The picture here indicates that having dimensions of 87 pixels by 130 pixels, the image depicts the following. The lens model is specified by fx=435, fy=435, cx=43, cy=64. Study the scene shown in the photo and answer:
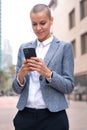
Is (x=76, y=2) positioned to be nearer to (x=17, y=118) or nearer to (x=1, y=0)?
(x=17, y=118)

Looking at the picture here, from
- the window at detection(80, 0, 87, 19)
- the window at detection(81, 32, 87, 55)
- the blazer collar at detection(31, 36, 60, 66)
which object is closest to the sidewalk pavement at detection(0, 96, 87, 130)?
the blazer collar at detection(31, 36, 60, 66)

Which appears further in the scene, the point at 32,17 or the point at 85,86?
the point at 85,86

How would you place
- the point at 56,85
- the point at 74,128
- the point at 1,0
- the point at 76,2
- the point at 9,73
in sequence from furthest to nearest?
the point at 1,0
the point at 9,73
the point at 76,2
the point at 74,128
the point at 56,85

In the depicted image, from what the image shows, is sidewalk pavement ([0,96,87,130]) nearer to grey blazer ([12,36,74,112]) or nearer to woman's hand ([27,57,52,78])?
grey blazer ([12,36,74,112])

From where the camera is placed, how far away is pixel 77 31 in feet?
159

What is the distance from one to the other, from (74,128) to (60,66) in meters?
8.57

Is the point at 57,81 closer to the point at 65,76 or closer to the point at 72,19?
the point at 65,76

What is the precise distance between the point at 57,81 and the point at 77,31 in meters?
46.0

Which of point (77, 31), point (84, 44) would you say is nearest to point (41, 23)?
point (84, 44)

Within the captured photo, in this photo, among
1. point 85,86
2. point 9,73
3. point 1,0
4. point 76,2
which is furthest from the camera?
point 1,0

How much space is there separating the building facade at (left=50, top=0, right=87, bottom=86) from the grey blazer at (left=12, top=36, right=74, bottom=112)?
42712 mm

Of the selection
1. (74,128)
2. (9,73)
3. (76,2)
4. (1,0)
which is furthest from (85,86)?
(1,0)

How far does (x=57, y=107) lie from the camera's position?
2973 millimetres

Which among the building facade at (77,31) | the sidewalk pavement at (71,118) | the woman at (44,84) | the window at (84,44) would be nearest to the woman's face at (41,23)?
the woman at (44,84)
